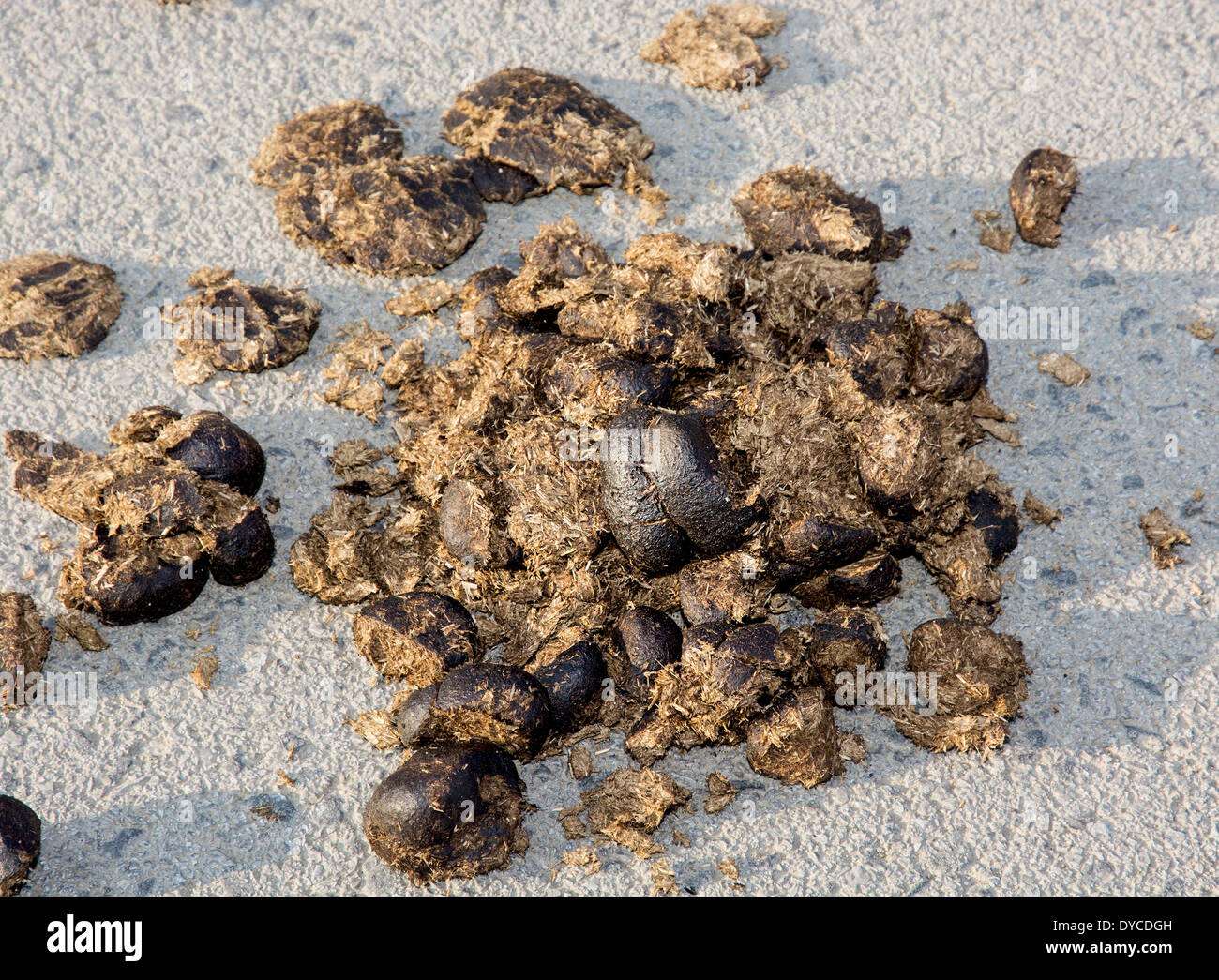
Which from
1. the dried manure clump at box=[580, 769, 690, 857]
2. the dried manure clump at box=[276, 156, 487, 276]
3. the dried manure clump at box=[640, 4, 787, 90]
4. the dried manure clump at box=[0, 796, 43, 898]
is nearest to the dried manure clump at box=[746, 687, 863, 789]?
the dried manure clump at box=[580, 769, 690, 857]

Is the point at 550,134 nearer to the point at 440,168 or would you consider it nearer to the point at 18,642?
the point at 440,168

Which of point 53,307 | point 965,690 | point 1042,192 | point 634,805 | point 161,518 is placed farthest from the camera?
point 1042,192

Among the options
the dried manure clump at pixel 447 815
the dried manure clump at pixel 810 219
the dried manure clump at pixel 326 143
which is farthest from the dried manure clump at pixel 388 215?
the dried manure clump at pixel 447 815

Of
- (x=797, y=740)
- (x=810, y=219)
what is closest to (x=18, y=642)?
(x=797, y=740)

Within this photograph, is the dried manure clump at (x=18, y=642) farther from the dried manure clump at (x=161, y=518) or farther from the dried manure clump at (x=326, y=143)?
the dried manure clump at (x=326, y=143)
